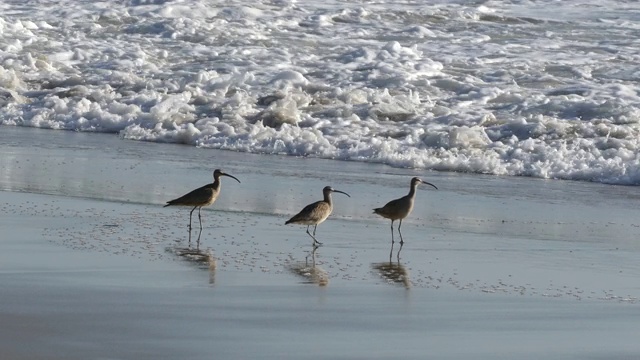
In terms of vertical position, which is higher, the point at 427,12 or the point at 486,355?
the point at 427,12

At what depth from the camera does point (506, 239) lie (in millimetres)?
11008

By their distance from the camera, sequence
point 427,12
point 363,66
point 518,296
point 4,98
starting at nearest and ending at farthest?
point 518,296 < point 4,98 < point 363,66 < point 427,12

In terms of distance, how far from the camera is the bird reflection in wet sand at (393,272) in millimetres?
8938

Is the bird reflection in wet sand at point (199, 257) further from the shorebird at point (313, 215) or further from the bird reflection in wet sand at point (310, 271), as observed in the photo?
the shorebird at point (313, 215)

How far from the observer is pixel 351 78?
2319cm

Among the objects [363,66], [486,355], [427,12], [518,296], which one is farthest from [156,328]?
[427,12]

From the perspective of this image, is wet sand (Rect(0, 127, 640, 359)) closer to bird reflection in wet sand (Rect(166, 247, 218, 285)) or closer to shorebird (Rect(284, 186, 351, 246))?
bird reflection in wet sand (Rect(166, 247, 218, 285))

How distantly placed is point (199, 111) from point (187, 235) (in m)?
10.1

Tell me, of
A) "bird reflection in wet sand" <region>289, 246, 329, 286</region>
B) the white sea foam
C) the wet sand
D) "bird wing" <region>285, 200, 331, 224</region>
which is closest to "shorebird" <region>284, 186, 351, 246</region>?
"bird wing" <region>285, 200, 331, 224</region>

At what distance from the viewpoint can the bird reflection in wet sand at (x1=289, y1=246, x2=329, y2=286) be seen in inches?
346

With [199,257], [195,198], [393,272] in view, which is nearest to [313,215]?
[195,198]

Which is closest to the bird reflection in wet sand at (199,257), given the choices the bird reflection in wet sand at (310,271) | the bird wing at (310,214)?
the bird reflection in wet sand at (310,271)

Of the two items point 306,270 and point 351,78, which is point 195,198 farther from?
point 351,78

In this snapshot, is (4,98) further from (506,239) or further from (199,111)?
(506,239)
